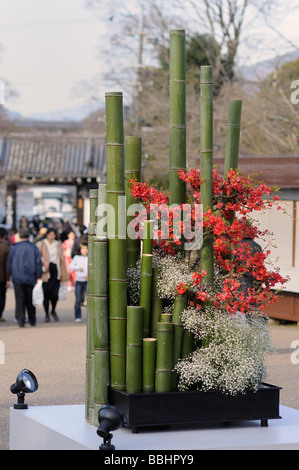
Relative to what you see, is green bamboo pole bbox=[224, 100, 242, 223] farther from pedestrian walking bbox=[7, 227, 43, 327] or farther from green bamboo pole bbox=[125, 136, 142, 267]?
pedestrian walking bbox=[7, 227, 43, 327]

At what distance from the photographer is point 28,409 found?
536 centimetres

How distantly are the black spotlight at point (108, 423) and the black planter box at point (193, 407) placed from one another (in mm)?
390

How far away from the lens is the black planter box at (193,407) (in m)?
4.67

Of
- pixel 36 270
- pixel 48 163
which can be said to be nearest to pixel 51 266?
pixel 36 270

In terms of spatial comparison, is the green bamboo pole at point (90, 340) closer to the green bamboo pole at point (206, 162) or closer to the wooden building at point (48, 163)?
the green bamboo pole at point (206, 162)

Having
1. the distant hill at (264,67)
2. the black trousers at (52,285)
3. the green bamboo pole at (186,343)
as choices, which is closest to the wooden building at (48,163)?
the distant hill at (264,67)

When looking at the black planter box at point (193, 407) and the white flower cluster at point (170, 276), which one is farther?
the white flower cluster at point (170, 276)

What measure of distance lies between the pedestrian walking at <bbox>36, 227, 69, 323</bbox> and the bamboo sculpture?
978 centimetres

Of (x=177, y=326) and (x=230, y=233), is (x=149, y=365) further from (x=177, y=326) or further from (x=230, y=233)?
(x=230, y=233)

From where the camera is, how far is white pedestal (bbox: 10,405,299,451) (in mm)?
4523

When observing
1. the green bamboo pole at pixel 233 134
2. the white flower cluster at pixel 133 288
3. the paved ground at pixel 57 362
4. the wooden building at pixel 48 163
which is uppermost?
the wooden building at pixel 48 163

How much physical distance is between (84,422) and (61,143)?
122 ft

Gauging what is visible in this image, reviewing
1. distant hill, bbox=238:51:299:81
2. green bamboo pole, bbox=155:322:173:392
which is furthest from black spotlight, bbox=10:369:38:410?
distant hill, bbox=238:51:299:81
